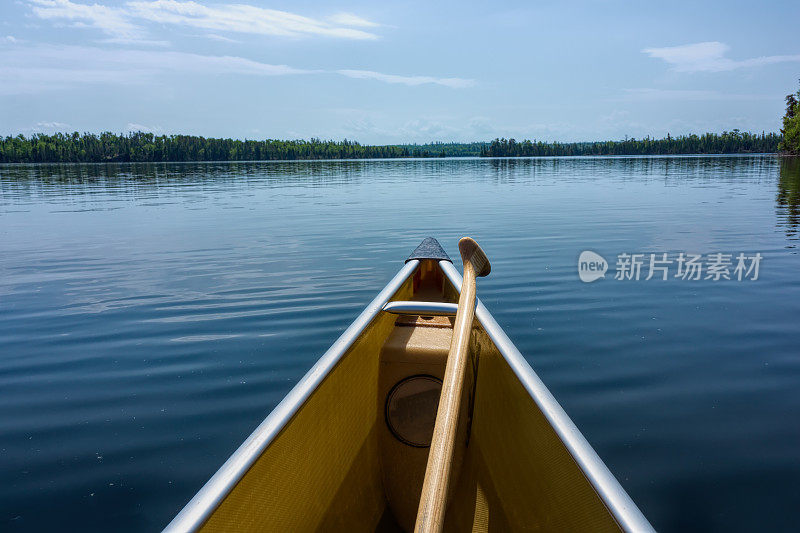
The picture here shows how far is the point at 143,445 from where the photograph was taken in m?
4.12

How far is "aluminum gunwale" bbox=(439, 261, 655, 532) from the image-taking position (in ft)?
5.33

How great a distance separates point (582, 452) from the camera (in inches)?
77.5

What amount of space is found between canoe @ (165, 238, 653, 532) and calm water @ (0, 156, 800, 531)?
137 centimetres

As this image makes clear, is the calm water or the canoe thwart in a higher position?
the canoe thwart

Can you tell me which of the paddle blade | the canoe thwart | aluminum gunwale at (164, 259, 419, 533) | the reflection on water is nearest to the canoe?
aluminum gunwale at (164, 259, 419, 533)

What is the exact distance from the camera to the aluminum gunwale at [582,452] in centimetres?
162

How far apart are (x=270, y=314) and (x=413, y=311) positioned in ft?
12.7

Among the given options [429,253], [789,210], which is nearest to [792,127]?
[789,210]

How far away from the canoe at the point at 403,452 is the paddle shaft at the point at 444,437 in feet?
0.92

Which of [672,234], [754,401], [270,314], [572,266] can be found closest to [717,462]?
[754,401]

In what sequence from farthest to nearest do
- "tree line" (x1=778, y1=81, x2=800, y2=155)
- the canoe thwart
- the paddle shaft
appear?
"tree line" (x1=778, y1=81, x2=800, y2=155), the canoe thwart, the paddle shaft

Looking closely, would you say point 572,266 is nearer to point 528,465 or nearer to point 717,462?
point 717,462

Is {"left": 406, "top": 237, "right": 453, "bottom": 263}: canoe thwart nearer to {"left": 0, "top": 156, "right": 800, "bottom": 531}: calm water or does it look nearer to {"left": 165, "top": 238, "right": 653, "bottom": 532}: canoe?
{"left": 0, "top": 156, "right": 800, "bottom": 531}: calm water

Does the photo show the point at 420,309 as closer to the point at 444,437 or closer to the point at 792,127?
the point at 444,437
